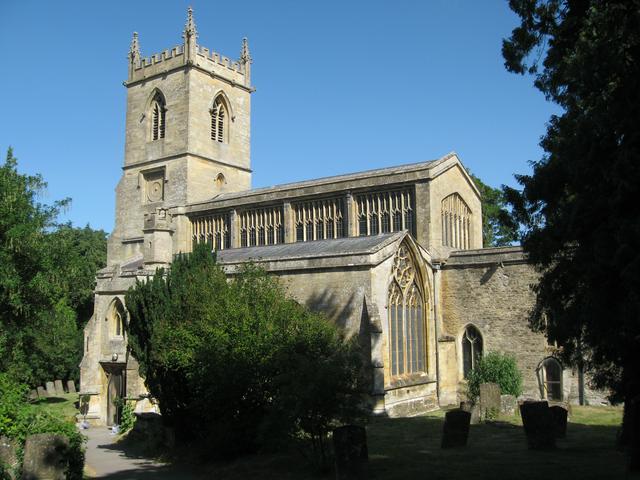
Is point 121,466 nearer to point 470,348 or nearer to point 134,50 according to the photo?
point 470,348

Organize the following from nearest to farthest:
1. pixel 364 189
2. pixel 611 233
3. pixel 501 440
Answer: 1. pixel 611 233
2. pixel 501 440
3. pixel 364 189

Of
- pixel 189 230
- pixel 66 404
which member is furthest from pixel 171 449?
pixel 66 404

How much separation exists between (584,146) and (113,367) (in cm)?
2535

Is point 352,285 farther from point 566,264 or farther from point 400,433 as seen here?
point 566,264

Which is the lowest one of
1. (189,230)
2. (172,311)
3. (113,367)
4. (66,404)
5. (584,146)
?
(66,404)

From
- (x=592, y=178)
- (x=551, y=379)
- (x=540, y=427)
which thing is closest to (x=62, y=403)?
(x=551, y=379)

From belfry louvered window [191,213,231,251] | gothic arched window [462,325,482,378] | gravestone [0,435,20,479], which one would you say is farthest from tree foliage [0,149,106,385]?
gothic arched window [462,325,482,378]

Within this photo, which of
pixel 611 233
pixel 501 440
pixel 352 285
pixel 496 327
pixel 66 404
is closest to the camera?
pixel 611 233

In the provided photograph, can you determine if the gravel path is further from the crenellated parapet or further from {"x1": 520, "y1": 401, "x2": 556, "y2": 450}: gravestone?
the crenellated parapet

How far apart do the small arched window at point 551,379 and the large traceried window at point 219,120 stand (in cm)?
2445

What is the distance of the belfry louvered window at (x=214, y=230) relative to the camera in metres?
33.9

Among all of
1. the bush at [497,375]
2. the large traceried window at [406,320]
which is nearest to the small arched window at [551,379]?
the bush at [497,375]

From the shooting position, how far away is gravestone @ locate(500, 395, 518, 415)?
21516 mm

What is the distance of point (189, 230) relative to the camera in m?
35.7
